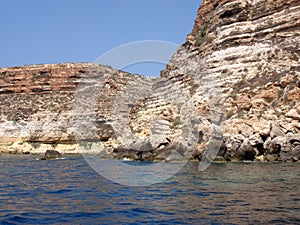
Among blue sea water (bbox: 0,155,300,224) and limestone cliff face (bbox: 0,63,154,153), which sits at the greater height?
limestone cliff face (bbox: 0,63,154,153)

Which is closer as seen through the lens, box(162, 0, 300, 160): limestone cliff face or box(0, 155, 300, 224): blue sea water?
box(0, 155, 300, 224): blue sea water

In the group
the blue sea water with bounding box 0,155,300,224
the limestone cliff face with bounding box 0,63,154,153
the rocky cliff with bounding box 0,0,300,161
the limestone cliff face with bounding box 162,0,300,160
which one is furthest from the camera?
the limestone cliff face with bounding box 0,63,154,153

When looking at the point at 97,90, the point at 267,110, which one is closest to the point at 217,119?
the point at 267,110

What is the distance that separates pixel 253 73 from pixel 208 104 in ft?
21.4

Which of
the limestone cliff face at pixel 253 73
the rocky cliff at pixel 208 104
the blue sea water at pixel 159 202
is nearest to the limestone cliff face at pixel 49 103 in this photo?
the rocky cliff at pixel 208 104

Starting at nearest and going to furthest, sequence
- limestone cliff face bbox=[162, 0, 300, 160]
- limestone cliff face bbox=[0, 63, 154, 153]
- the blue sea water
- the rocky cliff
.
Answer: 1. the blue sea water
2. limestone cliff face bbox=[162, 0, 300, 160]
3. the rocky cliff
4. limestone cliff face bbox=[0, 63, 154, 153]

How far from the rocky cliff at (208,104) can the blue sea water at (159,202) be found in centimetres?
1565

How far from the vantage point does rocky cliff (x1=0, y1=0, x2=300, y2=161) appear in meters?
36.2

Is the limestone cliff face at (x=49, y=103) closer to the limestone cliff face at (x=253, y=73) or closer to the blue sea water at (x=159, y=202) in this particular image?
the limestone cliff face at (x=253, y=73)

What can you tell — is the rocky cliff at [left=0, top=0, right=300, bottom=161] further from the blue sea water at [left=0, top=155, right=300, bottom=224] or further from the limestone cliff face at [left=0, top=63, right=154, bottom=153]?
the blue sea water at [left=0, top=155, right=300, bottom=224]

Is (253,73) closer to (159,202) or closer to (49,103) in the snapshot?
(159,202)

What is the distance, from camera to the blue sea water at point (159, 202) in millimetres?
11305

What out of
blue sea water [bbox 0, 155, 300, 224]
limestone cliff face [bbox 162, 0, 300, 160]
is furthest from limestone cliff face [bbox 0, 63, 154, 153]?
blue sea water [bbox 0, 155, 300, 224]

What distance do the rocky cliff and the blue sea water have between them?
15645 mm
